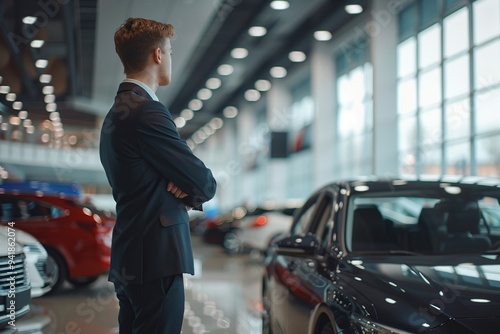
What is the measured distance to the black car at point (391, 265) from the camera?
313 cm

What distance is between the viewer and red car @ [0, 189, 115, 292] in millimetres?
10445

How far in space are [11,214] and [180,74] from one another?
1882 centimetres

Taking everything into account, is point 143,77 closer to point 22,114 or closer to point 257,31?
point 22,114

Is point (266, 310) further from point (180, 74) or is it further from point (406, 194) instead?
point (180, 74)

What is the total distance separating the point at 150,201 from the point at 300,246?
2125mm

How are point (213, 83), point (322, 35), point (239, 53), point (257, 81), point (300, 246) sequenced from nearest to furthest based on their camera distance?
point (300, 246)
point (322, 35)
point (239, 53)
point (213, 83)
point (257, 81)

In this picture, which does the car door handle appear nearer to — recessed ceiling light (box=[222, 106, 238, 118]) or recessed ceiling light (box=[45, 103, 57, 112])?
recessed ceiling light (box=[45, 103, 57, 112])

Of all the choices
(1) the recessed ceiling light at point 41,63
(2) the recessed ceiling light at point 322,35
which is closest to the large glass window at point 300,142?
(2) the recessed ceiling light at point 322,35

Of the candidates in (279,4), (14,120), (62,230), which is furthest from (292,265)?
(279,4)

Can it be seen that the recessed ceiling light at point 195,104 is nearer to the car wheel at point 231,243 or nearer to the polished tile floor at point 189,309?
the car wheel at point 231,243

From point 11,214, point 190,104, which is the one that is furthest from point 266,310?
point 190,104

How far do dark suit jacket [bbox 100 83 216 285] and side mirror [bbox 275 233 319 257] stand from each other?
197 centimetres

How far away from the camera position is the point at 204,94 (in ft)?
118

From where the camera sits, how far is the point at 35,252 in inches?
338
